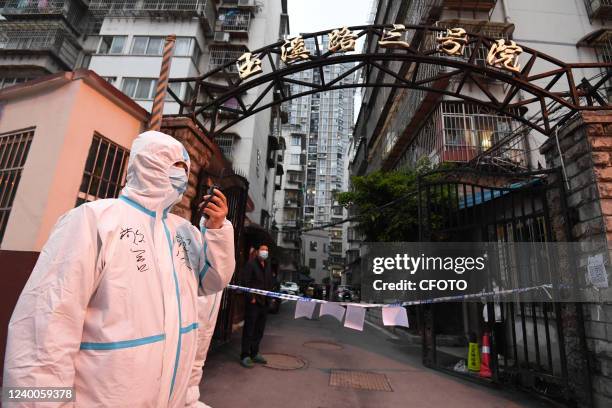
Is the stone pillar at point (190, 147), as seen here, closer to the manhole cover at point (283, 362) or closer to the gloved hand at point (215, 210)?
the manhole cover at point (283, 362)

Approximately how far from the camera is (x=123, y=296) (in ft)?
4.82

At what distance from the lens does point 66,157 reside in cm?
415

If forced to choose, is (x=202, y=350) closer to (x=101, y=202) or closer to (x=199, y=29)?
(x=101, y=202)

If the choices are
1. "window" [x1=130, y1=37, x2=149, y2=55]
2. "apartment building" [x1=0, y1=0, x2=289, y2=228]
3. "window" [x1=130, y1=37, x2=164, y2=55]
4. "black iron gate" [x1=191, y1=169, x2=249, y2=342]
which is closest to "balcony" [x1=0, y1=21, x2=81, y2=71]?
"apartment building" [x1=0, y1=0, x2=289, y2=228]

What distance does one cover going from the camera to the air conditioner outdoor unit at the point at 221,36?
21078 mm

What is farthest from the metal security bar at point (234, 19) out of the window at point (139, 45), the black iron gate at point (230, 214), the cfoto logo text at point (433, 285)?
the cfoto logo text at point (433, 285)

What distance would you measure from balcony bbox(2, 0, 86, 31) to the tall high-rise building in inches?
1186

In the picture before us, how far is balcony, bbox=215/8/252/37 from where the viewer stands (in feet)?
69.9

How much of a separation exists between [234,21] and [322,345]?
21635 millimetres

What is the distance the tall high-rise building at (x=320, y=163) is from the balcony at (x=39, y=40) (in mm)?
29662

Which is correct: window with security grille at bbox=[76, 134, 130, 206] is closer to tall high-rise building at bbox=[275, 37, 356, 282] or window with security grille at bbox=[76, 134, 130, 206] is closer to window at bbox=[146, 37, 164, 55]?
window at bbox=[146, 37, 164, 55]

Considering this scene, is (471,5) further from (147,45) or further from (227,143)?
(147,45)

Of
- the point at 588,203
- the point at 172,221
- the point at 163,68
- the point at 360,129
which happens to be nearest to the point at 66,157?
the point at 163,68

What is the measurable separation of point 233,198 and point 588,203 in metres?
5.73
